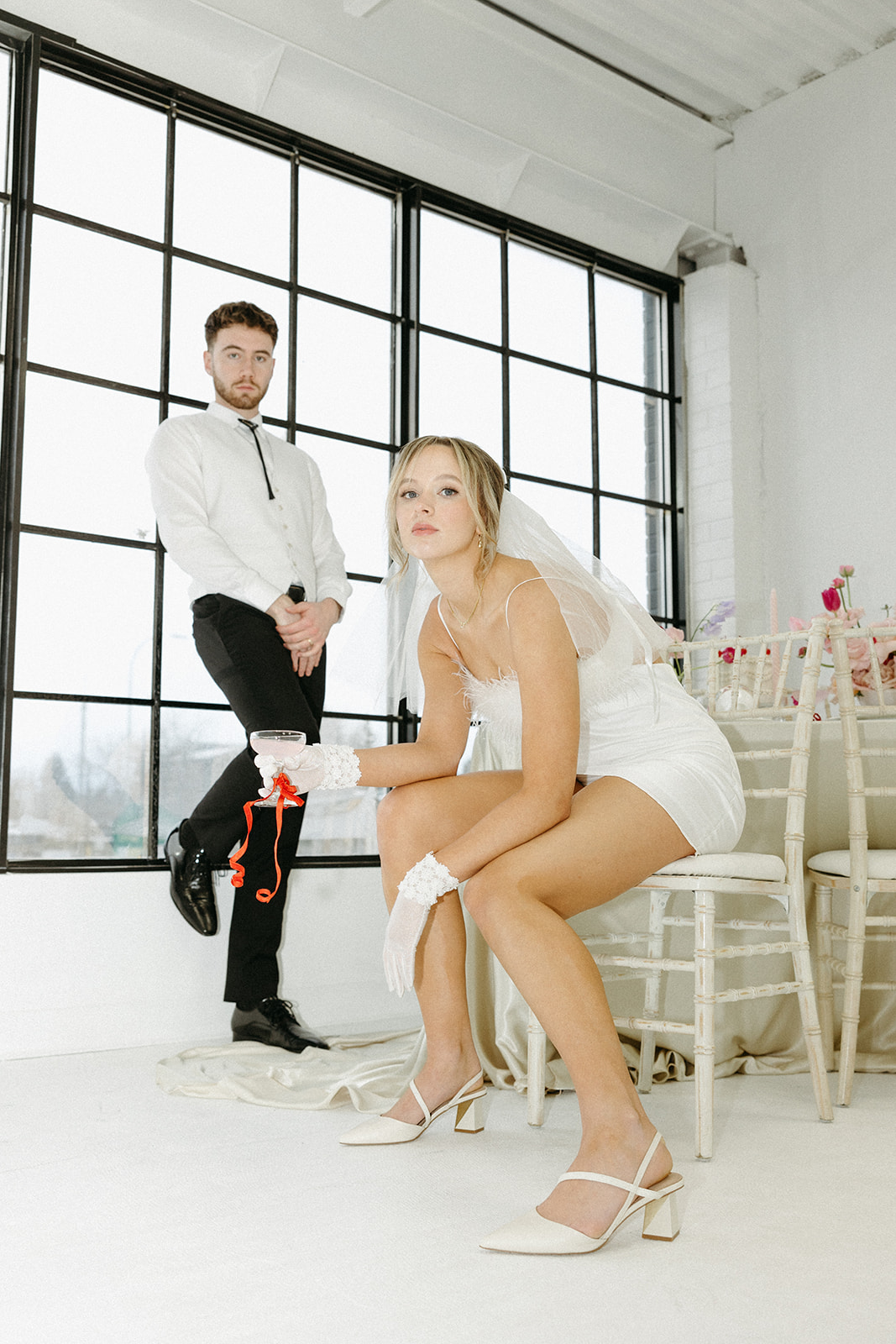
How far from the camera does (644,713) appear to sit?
6.26ft

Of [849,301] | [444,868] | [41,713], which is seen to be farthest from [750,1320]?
[849,301]

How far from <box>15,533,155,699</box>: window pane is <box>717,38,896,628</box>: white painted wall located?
2.80 meters

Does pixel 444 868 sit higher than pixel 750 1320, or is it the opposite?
pixel 444 868

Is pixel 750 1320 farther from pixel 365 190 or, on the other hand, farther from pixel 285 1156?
pixel 365 190

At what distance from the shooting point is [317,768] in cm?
A: 178

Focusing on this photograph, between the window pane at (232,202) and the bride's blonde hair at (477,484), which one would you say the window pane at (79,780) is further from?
the bride's blonde hair at (477,484)

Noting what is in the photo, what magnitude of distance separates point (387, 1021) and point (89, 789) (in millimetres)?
1085

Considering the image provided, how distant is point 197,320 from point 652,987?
8.19 feet

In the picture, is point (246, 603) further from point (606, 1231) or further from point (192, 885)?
point (606, 1231)

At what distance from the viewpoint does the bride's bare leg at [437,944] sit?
186 centimetres

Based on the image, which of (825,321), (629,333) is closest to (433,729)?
(629,333)

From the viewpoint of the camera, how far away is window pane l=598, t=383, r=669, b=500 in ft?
16.1

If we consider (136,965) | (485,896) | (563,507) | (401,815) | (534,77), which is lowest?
(136,965)

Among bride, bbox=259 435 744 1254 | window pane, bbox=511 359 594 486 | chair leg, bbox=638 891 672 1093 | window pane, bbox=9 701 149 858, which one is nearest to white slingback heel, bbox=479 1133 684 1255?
bride, bbox=259 435 744 1254
